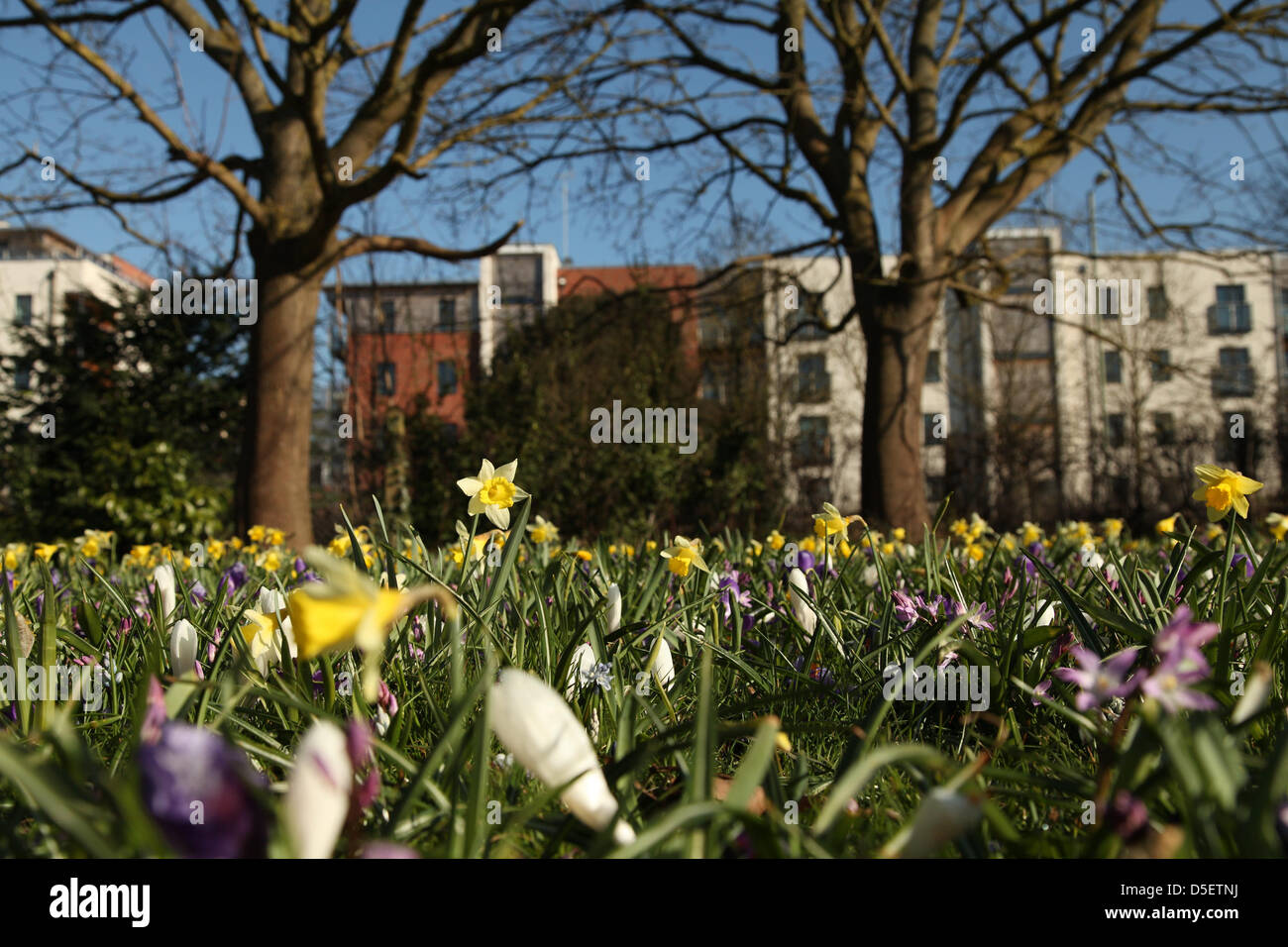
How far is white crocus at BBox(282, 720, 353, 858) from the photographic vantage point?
567mm

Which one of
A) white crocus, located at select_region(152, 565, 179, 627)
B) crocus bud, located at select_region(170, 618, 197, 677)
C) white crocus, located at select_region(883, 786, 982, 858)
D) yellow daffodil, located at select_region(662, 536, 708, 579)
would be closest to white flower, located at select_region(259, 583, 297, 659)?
crocus bud, located at select_region(170, 618, 197, 677)

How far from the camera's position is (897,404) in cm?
898

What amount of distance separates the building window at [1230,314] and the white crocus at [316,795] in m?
41.6

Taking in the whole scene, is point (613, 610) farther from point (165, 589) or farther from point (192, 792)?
point (192, 792)

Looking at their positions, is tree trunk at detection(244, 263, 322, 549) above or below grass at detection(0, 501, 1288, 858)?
above

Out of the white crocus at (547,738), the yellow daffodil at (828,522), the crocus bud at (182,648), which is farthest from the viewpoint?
the yellow daffodil at (828,522)

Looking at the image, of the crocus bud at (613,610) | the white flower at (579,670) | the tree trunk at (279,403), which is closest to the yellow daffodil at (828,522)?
the crocus bud at (613,610)

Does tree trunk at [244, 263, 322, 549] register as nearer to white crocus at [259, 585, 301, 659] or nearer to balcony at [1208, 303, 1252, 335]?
white crocus at [259, 585, 301, 659]

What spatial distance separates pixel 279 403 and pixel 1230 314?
3869cm

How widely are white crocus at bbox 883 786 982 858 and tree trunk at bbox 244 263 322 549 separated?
7494 millimetres

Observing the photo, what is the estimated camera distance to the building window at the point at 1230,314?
35625mm

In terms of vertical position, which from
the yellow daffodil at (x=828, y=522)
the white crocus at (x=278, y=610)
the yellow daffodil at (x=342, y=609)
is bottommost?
the white crocus at (x=278, y=610)

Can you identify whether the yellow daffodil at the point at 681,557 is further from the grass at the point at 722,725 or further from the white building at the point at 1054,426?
the white building at the point at 1054,426

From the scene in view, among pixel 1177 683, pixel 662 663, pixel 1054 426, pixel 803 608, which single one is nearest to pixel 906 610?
pixel 803 608
